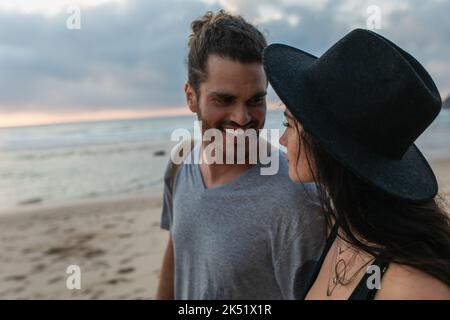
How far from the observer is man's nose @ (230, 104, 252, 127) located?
2041mm

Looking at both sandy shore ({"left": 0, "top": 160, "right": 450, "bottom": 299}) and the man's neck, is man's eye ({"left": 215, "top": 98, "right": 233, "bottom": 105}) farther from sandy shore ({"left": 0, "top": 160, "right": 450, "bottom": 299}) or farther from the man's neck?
sandy shore ({"left": 0, "top": 160, "right": 450, "bottom": 299})

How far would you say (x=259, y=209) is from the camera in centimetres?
191

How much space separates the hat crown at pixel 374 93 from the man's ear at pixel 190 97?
1096mm

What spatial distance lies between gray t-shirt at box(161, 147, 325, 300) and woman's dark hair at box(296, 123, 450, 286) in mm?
382

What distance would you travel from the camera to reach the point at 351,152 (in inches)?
51.2

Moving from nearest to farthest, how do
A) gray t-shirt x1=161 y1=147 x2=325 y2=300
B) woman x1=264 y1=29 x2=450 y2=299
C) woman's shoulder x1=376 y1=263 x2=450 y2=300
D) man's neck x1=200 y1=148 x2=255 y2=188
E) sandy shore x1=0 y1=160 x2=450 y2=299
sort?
woman's shoulder x1=376 y1=263 x2=450 y2=300, woman x1=264 y1=29 x2=450 y2=299, gray t-shirt x1=161 y1=147 x2=325 y2=300, man's neck x1=200 y1=148 x2=255 y2=188, sandy shore x1=0 y1=160 x2=450 y2=299

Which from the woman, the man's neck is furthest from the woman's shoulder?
the man's neck

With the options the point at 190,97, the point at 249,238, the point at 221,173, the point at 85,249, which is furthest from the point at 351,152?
the point at 85,249

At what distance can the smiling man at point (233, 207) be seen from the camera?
182 cm

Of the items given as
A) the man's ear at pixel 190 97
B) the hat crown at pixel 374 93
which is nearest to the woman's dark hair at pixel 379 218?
the hat crown at pixel 374 93

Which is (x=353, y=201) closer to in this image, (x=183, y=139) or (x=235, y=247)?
(x=235, y=247)

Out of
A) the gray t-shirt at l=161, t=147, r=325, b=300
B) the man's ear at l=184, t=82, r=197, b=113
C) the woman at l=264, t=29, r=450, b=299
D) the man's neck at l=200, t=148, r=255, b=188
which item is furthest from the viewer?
the man's ear at l=184, t=82, r=197, b=113

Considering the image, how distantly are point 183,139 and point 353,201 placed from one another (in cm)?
154

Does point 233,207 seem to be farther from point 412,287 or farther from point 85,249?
point 85,249
